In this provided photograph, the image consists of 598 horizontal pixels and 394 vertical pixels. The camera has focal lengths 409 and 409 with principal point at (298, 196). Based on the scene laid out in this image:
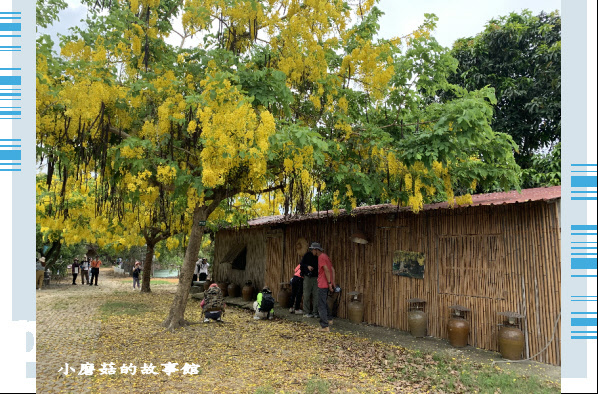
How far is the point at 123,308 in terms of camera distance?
1064cm

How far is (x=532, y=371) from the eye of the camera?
5297 millimetres

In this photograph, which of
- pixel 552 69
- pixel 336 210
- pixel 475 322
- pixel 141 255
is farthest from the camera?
pixel 141 255

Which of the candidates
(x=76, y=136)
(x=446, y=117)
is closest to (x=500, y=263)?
(x=446, y=117)

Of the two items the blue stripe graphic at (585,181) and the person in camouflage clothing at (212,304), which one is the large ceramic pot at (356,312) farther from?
the blue stripe graphic at (585,181)

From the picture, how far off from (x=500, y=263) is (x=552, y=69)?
28.7 ft

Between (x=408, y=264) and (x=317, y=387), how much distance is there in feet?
13.2

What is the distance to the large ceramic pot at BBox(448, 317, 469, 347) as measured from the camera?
6509 mm

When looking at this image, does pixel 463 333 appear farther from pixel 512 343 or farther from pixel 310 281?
pixel 310 281

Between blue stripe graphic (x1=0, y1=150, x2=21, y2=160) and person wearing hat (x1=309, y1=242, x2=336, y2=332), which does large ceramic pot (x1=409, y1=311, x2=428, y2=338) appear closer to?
person wearing hat (x1=309, y1=242, x2=336, y2=332)

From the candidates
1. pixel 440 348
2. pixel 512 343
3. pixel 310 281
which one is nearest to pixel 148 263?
pixel 310 281

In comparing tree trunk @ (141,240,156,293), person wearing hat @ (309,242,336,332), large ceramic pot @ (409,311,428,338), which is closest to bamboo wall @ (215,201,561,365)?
large ceramic pot @ (409,311,428,338)

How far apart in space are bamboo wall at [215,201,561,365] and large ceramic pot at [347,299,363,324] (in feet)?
0.56

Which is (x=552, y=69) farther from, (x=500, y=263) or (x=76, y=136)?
(x=76, y=136)

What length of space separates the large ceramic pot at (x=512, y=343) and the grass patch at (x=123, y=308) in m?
7.82
